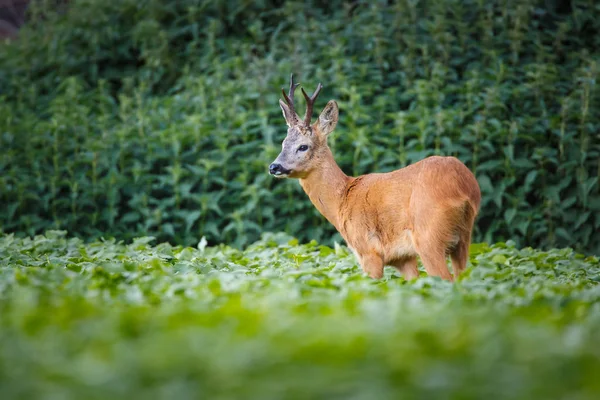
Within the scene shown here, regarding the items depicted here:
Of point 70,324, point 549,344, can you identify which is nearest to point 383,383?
point 549,344

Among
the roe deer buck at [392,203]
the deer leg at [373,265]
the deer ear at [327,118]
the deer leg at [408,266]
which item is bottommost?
the deer leg at [408,266]

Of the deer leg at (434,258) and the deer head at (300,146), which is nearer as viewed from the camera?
the deer leg at (434,258)

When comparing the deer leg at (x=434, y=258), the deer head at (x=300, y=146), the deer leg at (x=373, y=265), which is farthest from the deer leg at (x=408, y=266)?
the deer head at (x=300, y=146)

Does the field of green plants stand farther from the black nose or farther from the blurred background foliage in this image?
the black nose

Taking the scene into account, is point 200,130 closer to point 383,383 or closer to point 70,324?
point 70,324

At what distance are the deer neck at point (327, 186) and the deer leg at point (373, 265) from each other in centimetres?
57

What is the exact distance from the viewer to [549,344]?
9.01 ft

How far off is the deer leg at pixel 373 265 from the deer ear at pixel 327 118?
1.21m

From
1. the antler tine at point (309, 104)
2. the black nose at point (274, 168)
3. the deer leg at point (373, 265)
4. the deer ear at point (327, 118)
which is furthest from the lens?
the deer ear at point (327, 118)

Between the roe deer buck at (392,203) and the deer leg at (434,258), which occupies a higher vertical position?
the roe deer buck at (392,203)

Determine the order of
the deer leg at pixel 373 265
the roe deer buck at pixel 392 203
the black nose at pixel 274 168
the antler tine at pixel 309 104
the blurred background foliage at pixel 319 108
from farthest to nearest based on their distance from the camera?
the blurred background foliage at pixel 319 108 → the black nose at pixel 274 168 → the antler tine at pixel 309 104 → the deer leg at pixel 373 265 → the roe deer buck at pixel 392 203

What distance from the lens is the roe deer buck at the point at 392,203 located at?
513cm

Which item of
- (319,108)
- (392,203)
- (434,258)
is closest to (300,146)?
(392,203)

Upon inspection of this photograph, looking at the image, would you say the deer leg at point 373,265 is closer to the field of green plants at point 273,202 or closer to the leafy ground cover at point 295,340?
the field of green plants at point 273,202
